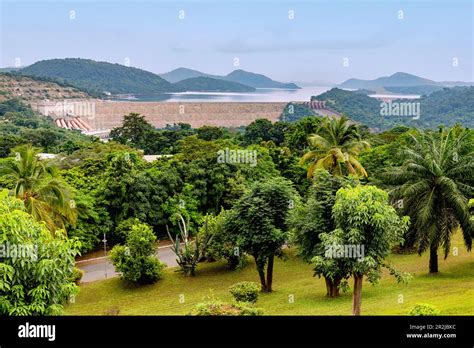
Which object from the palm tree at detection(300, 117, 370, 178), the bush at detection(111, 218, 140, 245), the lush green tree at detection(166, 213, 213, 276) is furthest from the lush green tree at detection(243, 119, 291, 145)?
the lush green tree at detection(166, 213, 213, 276)

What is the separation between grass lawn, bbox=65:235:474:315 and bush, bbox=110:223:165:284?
2.59 feet

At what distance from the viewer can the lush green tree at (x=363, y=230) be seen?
48.2ft

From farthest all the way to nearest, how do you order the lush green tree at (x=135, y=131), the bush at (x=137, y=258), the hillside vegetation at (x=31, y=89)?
the hillside vegetation at (x=31, y=89), the lush green tree at (x=135, y=131), the bush at (x=137, y=258)

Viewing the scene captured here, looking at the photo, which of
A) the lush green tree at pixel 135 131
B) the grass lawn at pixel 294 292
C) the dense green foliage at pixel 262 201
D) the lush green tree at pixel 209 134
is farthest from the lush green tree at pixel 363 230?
the lush green tree at pixel 135 131

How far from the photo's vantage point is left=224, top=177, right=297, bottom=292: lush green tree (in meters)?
23.2

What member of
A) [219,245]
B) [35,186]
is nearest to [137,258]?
[219,245]

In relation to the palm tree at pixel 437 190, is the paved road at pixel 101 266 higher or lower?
lower

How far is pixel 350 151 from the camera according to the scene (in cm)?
3020

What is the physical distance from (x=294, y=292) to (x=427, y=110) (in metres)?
119

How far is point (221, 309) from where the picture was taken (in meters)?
12.1

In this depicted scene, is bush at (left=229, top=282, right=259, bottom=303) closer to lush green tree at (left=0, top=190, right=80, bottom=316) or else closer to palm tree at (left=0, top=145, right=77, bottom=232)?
palm tree at (left=0, top=145, right=77, bottom=232)

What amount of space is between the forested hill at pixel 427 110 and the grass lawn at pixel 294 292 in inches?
3553

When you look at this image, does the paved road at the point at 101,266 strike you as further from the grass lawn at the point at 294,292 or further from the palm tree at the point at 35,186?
the palm tree at the point at 35,186
